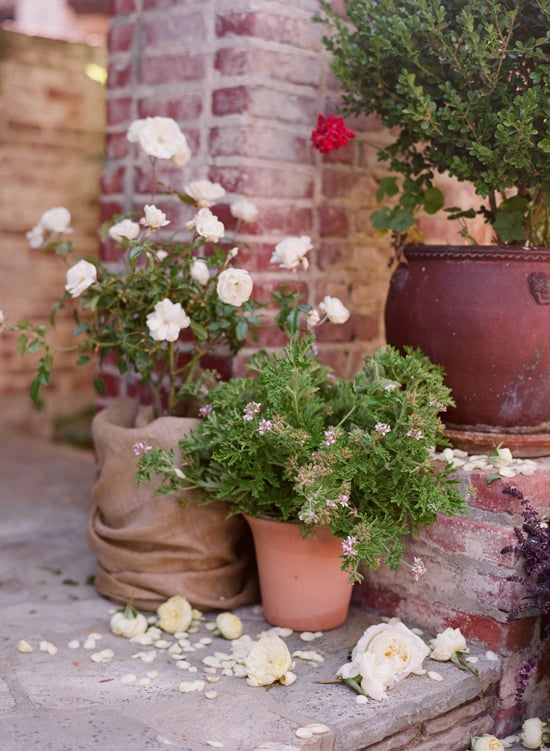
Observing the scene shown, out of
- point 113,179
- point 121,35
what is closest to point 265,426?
point 113,179

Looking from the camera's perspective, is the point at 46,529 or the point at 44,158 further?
the point at 44,158

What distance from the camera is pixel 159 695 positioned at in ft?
5.78

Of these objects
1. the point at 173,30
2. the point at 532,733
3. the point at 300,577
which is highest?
the point at 173,30

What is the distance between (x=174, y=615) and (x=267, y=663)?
0.32 metres

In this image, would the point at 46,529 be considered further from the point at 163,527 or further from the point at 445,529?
the point at 445,529

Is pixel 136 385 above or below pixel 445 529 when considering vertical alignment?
above

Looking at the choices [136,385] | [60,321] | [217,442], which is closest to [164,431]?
[217,442]

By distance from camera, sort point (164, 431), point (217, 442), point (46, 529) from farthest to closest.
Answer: point (46, 529) < point (164, 431) < point (217, 442)

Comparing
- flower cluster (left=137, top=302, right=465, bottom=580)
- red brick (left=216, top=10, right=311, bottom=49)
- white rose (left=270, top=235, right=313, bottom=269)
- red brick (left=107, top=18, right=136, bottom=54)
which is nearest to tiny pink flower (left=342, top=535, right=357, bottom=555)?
flower cluster (left=137, top=302, right=465, bottom=580)

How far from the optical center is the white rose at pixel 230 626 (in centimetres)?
201

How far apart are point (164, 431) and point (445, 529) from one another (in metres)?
0.65

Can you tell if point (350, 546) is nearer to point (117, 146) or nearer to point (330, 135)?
point (330, 135)

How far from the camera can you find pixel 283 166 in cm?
237

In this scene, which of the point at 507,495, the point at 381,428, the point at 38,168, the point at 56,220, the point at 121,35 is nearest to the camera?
the point at 381,428
